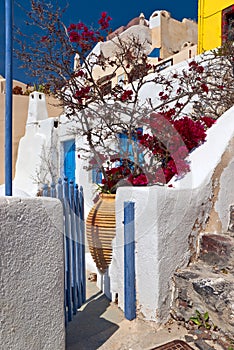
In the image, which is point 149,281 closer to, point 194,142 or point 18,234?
point 18,234

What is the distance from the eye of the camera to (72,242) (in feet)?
10.3

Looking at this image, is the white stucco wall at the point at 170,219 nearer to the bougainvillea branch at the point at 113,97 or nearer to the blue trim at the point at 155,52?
the bougainvillea branch at the point at 113,97

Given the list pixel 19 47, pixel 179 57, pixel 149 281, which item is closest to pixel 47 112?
pixel 179 57

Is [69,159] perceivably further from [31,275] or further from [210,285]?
[31,275]

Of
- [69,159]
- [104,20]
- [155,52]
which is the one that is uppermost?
[155,52]

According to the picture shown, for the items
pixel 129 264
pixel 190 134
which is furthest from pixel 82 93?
pixel 129 264

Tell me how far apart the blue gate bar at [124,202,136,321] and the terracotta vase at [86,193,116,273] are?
47 centimetres

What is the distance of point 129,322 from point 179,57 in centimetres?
996

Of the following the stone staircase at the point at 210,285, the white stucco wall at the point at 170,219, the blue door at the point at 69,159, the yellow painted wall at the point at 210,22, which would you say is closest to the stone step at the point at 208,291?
the stone staircase at the point at 210,285

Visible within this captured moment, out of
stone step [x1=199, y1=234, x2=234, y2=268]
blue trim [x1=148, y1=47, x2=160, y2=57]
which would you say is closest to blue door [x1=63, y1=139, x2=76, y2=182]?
stone step [x1=199, y1=234, x2=234, y2=268]

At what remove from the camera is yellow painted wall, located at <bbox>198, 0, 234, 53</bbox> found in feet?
30.3

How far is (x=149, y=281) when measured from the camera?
2904 mm

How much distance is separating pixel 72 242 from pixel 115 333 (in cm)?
95

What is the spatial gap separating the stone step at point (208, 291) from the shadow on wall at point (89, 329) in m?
0.68
